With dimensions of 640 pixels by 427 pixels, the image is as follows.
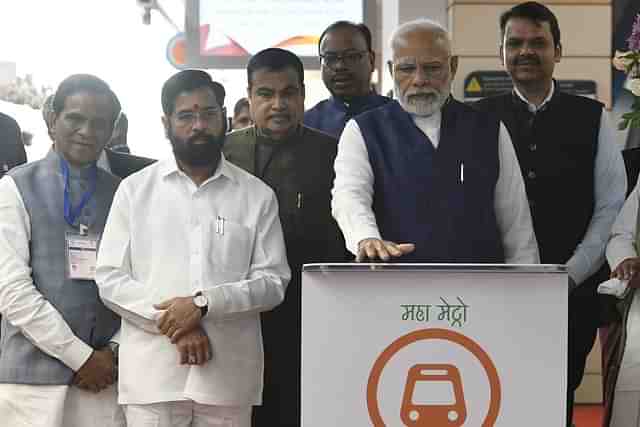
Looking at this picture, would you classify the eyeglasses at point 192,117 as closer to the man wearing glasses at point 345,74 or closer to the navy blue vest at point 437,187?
the navy blue vest at point 437,187

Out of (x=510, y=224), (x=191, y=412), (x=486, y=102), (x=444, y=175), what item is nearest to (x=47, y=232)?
(x=191, y=412)

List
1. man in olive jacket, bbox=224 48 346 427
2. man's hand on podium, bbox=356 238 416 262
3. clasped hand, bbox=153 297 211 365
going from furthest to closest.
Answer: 1. man in olive jacket, bbox=224 48 346 427
2. clasped hand, bbox=153 297 211 365
3. man's hand on podium, bbox=356 238 416 262

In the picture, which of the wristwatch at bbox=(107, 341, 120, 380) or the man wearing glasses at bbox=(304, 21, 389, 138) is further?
the man wearing glasses at bbox=(304, 21, 389, 138)

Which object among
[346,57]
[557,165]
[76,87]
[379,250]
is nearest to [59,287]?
[76,87]

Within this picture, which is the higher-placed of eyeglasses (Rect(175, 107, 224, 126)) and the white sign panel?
the white sign panel

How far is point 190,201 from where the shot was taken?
3.22 metres

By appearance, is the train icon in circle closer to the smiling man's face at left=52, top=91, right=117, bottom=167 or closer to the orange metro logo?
the orange metro logo

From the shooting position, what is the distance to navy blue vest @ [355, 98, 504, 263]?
10.3 ft

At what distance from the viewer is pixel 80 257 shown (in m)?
3.28

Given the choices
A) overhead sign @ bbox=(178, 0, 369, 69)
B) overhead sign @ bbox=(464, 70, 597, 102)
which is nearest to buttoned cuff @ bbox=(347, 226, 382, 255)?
overhead sign @ bbox=(464, 70, 597, 102)

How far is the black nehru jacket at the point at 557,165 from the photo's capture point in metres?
3.72

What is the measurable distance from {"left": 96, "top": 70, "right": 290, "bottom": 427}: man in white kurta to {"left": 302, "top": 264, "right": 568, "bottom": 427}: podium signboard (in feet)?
2.58

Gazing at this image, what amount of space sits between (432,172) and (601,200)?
2.93 feet

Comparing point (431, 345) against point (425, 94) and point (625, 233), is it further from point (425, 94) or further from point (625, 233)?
point (625, 233)
